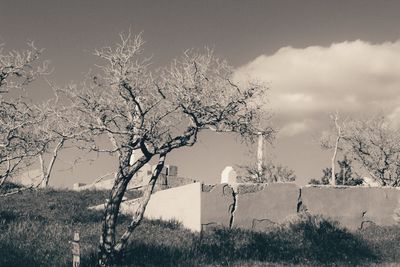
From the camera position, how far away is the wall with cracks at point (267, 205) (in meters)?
16.6

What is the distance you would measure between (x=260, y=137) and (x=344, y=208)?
6.39 meters

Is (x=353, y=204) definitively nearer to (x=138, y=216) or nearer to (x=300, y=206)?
(x=300, y=206)

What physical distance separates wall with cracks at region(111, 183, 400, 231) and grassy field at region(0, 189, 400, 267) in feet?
2.25

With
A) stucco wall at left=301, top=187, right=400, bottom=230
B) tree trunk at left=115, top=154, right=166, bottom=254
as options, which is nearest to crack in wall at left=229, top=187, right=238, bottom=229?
stucco wall at left=301, top=187, right=400, bottom=230

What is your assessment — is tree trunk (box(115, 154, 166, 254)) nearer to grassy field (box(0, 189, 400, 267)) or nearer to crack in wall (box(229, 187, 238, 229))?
grassy field (box(0, 189, 400, 267))

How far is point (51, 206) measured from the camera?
1878cm

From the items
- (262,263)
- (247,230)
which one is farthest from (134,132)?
(247,230)

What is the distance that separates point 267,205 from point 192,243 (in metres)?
4.43

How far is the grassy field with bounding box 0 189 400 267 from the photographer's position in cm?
1146

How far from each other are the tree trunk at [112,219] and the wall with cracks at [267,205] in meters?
5.56

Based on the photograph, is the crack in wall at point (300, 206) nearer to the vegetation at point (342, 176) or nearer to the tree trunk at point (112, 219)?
the tree trunk at point (112, 219)

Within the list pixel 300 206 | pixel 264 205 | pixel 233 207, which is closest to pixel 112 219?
pixel 233 207

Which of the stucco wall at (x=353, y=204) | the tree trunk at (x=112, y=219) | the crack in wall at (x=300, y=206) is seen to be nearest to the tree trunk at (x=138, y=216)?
the tree trunk at (x=112, y=219)

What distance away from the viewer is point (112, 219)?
1107 cm
